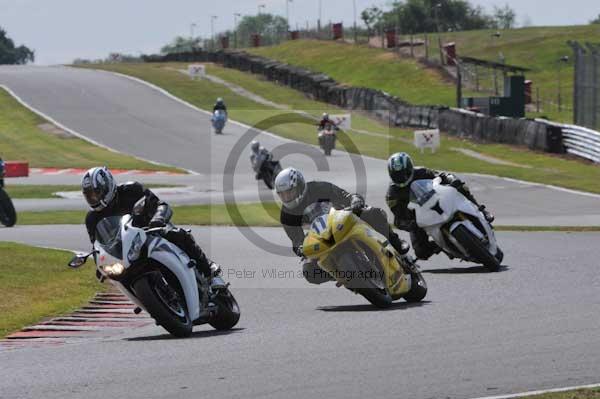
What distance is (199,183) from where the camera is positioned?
3994cm

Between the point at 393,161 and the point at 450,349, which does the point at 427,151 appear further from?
the point at 450,349

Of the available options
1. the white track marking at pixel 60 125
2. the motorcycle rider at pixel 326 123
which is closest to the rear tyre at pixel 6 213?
the white track marking at pixel 60 125

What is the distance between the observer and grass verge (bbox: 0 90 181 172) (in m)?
48.8

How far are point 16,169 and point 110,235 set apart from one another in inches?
1326

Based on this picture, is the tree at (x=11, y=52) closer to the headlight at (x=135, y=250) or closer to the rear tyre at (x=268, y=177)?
the rear tyre at (x=268, y=177)

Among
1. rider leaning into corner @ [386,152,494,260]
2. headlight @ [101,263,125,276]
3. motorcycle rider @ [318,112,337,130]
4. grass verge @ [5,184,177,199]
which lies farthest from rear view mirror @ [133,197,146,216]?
motorcycle rider @ [318,112,337,130]

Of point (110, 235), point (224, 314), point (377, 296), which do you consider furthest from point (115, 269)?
point (377, 296)

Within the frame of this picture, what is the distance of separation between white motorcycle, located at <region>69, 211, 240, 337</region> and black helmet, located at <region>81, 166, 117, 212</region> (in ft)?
0.87

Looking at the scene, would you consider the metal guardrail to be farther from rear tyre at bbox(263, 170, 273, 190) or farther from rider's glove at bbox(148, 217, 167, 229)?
rider's glove at bbox(148, 217, 167, 229)

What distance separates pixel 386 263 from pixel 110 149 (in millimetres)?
42278

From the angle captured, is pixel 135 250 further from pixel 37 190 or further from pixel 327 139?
pixel 327 139

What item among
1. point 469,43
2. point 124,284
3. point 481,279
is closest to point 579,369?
point 124,284

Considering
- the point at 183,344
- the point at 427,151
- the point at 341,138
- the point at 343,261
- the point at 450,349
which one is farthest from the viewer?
the point at 341,138

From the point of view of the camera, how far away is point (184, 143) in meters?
55.1
